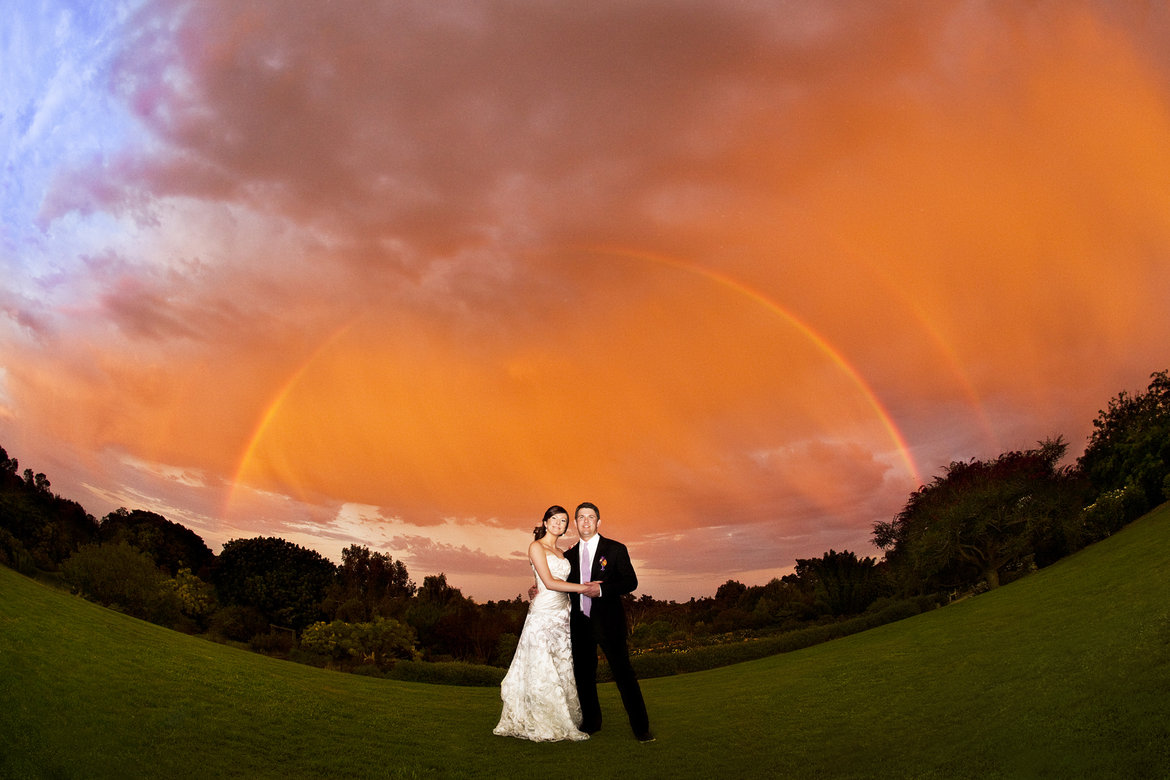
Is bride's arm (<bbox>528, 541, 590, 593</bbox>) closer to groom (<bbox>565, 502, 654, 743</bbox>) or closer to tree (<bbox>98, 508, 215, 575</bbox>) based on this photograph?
groom (<bbox>565, 502, 654, 743</bbox>)

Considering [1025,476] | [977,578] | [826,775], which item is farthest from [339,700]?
[1025,476]

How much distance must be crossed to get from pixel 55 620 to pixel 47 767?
1301 cm

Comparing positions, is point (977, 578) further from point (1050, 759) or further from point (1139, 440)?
point (1050, 759)

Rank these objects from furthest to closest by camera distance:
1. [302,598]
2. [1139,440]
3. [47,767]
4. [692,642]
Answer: [302,598]
[692,642]
[1139,440]
[47,767]

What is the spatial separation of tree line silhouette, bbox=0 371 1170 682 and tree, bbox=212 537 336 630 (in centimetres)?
17

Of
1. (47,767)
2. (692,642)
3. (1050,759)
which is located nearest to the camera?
(47,767)

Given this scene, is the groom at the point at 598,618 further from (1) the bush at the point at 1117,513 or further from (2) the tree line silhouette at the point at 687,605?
(1) the bush at the point at 1117,513

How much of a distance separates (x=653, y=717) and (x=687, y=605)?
269 ft

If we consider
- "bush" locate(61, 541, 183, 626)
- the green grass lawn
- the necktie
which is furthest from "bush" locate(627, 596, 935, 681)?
the necktie

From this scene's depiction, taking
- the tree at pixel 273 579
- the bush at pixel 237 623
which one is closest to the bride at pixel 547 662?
the bush at pixel 237 623

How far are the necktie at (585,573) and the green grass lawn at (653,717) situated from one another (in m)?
2.27

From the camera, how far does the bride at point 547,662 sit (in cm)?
1202

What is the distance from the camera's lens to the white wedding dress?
12023 millimetres

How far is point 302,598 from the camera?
85312 mm
